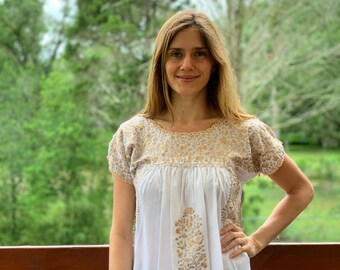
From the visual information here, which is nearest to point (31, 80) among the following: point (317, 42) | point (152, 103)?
point (317, 42)

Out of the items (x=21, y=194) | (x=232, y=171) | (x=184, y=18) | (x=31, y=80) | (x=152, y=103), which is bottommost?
(x=21, y=194)

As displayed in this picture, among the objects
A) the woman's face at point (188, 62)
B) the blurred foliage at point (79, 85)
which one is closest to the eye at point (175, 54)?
the woman's face at point (188, 62)

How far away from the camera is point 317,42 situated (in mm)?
5750

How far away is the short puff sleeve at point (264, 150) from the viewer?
4.52 ft

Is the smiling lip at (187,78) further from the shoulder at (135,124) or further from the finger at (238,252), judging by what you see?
the finger at (238,252)

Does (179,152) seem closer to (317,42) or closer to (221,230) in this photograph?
(221,230)

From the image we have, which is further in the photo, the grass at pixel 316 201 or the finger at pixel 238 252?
the grass at pixel 316 201

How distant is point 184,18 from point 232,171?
14.6 inches

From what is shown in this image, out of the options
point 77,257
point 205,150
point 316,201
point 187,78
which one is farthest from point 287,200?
point 316,201

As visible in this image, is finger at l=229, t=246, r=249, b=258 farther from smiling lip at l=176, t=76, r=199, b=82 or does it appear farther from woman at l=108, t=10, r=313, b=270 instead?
smiling lip at l=176, t=76, r=199, b=82

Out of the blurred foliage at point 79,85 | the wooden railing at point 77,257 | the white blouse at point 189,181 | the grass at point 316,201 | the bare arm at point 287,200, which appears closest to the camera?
the white blouse at point 189,181

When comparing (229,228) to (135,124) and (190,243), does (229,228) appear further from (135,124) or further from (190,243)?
(135,124)

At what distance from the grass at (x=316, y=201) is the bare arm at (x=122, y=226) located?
4.83m

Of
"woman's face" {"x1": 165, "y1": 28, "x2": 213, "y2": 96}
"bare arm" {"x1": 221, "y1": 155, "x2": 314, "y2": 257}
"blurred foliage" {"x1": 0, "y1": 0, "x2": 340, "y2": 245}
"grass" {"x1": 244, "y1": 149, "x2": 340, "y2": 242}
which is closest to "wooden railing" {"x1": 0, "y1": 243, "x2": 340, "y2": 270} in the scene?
"bare arm" {"x1": 221, "y1": 155, "x2": 314, "y2": 257}
